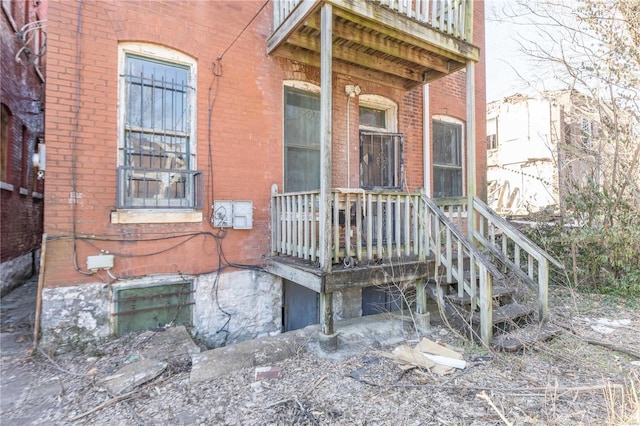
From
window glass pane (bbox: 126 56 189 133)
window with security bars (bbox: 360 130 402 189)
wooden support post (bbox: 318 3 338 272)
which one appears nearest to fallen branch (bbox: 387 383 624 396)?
wooden support post (bbox: 318 3 338 272)

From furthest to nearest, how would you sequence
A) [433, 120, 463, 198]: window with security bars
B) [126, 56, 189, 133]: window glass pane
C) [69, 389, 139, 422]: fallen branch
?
[433, 120, 463, 198]: window with security bars
[126, 56, 189, 133]: window glass pane
[69, 389, 139, 422]: fallen branch

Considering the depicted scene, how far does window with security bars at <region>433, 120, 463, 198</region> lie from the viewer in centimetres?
680

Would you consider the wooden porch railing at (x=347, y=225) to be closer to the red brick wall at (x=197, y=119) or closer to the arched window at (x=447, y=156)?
the red brick wall at (x=197, y=119)

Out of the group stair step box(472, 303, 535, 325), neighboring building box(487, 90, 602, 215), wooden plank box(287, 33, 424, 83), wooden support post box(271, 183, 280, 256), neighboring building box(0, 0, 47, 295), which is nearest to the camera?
stair step box(472, 303, 535, 325)

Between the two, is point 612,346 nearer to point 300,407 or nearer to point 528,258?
point 528,258

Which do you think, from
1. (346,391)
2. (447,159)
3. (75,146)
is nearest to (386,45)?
(447,159)

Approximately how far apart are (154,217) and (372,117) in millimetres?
4099

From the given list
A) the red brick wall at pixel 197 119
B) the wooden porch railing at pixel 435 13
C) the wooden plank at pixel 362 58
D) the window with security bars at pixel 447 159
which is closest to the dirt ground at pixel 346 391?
the red brick wall at pixel 197 119

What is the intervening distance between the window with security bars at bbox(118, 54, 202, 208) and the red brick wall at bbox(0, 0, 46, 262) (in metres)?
3.02

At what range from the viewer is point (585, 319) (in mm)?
4758

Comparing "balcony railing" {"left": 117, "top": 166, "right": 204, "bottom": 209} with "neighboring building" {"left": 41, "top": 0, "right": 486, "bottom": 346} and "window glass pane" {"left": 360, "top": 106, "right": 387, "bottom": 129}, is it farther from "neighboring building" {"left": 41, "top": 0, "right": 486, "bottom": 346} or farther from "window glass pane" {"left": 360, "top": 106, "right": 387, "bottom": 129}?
"window glass pane" {"left": 360, "top": 106, "right": 387, "bottom": 129}

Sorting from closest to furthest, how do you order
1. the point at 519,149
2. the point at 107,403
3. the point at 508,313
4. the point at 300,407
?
the point at 300,407 < the point at 107,403 < the point at 508,313 < the point at 519,149

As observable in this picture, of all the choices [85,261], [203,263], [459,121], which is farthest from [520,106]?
[85,261]

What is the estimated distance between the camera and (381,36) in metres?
4.57
